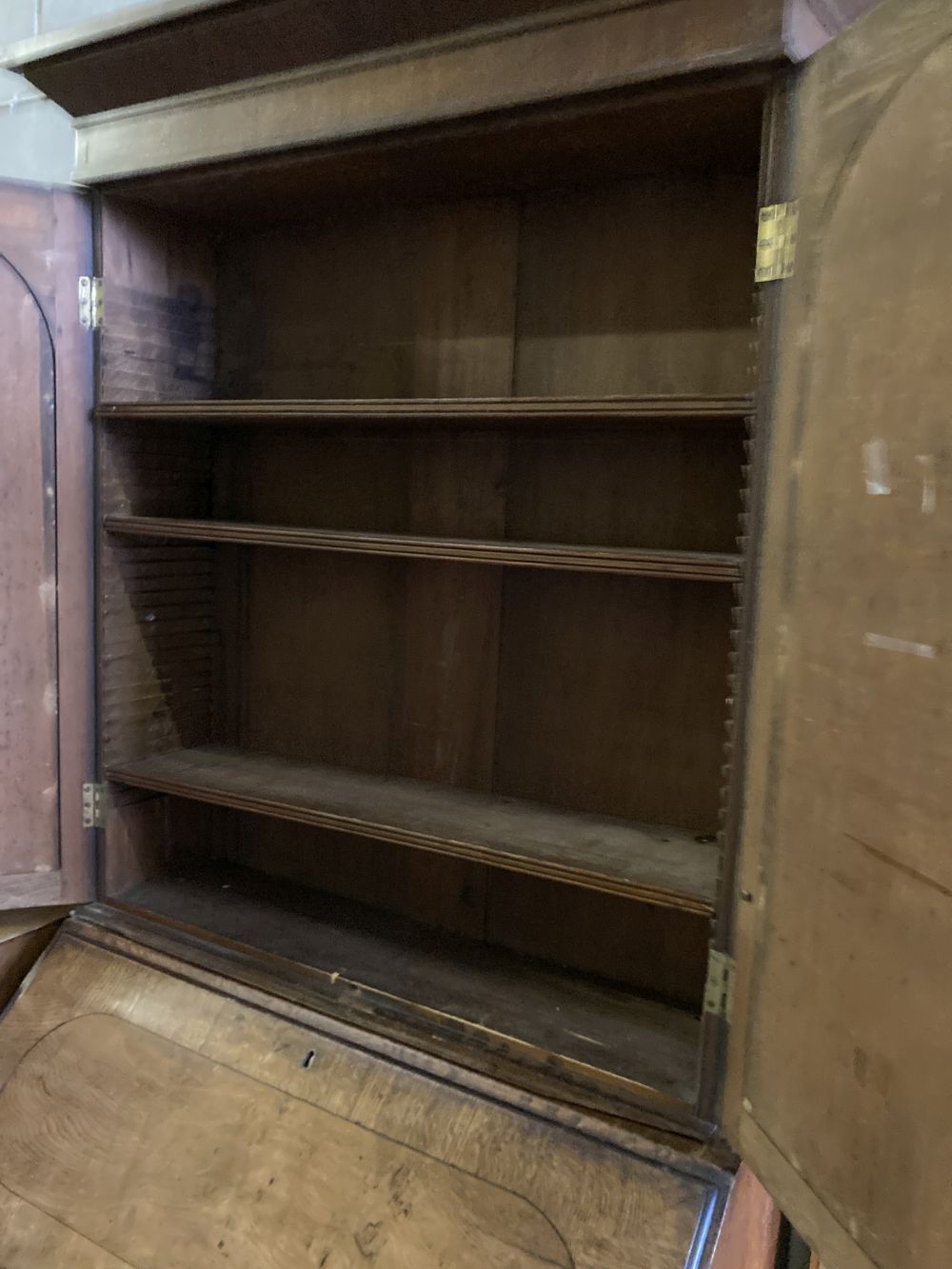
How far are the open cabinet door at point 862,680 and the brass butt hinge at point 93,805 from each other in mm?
1358

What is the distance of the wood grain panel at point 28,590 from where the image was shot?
1656mm

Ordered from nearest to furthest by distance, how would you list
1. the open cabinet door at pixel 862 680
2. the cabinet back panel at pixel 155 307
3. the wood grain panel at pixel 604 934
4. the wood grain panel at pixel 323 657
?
the open cabinet door at pixel 862 680, the wood grain panel at pixel 604 934, the cabinet back panel at pixel 155 307, the wood grain panel at pixel 323 657

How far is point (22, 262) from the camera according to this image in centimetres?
164

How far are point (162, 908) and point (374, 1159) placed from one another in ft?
2.47

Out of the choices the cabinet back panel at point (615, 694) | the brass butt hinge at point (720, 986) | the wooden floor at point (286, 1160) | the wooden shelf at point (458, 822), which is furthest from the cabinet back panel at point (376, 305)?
the wooden floor at point (286, 1160)

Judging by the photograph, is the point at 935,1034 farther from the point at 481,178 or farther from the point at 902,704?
the point at 481,178

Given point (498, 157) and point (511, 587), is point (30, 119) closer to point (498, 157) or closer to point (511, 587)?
point (498, 157)

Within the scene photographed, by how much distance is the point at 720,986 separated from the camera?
1.24 metres

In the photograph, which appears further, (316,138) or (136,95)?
(136,95)

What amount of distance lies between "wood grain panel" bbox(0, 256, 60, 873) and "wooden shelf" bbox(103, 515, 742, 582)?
0.50 ft

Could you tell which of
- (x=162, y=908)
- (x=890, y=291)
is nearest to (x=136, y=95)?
(x=890, y=291)

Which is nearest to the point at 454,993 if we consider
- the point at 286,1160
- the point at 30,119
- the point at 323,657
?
the point at 286,1160

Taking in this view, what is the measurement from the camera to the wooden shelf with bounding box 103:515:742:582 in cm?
123

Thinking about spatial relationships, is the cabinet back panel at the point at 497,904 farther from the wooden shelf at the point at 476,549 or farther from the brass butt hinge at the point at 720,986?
the wooden shelf at the point at 476,549
